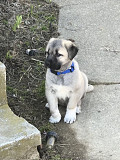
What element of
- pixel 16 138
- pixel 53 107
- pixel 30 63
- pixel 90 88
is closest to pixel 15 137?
pixel 16 138

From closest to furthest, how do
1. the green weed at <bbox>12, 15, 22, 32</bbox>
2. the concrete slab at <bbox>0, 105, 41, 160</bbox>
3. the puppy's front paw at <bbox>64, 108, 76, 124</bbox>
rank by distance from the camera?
the concrete slab at <bbox>0, 105, 41, 160</bbox> → the puppy's front paw at <bbox>64, 108, 76, 124</bbox> → the green weed at <bbox>12, 15, 22, 32</bbox>

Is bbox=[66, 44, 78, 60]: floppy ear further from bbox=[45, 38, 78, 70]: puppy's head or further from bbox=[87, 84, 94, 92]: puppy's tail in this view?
bbox=[87, 84, 94, 92]: puppy's tail

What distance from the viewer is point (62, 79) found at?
15.0 feet

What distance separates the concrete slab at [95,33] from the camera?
575 centimetres

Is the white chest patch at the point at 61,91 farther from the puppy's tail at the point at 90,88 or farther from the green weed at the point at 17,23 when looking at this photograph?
the green weed at the point at 17,23

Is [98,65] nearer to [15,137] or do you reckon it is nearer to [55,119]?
[55,119]

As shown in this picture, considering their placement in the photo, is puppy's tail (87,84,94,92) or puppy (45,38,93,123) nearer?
puppy (45,38,93,123)

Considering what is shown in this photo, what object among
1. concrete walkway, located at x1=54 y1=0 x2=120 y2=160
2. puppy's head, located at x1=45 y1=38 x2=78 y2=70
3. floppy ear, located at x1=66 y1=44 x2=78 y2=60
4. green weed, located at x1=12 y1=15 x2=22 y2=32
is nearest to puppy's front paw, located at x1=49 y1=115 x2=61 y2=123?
concrete walkway, located at x1=54 y1=0 x2=120 y2=160

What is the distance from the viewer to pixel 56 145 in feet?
14.2

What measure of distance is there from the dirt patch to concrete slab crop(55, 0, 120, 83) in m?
0.30

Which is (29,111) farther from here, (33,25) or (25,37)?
(33,25)

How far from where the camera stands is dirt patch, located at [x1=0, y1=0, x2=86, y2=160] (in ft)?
14.4

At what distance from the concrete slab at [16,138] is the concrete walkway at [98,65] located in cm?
66

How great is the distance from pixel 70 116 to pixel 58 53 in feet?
2.63
